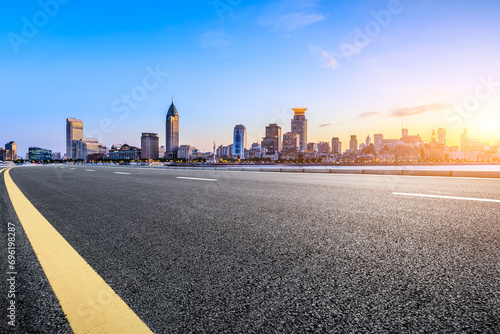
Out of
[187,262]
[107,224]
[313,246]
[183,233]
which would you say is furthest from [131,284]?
[107,224]

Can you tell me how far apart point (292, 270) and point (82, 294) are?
1311 millimetres

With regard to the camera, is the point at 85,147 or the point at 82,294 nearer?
the point at 82,294

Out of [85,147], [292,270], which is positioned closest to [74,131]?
[85,147]

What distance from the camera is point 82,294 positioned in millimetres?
1583

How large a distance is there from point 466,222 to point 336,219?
4.73 feet

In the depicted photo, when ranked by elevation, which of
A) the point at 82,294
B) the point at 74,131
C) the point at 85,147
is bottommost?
the point at 82,294

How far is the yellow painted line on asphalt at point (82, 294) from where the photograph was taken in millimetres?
1285

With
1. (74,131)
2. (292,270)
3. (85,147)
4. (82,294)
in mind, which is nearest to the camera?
(82,294)

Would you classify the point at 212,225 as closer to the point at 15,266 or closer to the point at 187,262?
the point at 187,262

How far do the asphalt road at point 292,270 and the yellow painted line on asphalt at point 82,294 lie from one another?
0.05m

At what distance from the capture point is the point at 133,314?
1369 mm

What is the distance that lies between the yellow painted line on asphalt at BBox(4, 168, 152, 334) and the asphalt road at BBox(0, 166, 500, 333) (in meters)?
0.05

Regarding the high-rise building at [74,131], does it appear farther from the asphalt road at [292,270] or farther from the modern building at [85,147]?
the asphalt road at [292,270]

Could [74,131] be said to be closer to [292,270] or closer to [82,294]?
[82,294]
